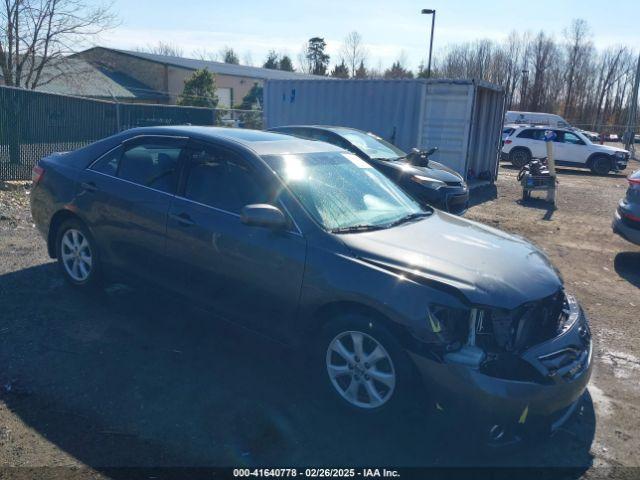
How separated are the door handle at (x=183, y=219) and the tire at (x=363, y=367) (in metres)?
1.40

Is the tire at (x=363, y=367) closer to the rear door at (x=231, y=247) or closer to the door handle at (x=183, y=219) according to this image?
the rear door at (x=231, y=247)

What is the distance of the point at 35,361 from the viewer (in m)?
4.05

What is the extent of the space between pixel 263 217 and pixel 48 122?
9.80m

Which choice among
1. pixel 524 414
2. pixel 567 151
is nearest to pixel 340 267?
pixel 524 414

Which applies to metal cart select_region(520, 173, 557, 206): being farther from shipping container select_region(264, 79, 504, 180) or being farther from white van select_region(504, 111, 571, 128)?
white van select_region(504, 111, 571, 128)

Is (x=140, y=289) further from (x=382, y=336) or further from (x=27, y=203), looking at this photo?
(x=27, y=203)

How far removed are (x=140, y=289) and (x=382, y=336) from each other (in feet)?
7.70

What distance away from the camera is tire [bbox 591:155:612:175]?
2117 cm

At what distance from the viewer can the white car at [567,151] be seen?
21219 millimetres

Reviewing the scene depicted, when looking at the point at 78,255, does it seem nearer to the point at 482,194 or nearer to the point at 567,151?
the point at 482,194

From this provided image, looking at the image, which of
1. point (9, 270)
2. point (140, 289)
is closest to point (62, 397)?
point (140, 289)

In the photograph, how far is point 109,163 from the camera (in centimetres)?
500

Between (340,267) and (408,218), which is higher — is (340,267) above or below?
below

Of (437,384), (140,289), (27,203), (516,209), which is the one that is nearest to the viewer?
(437,384)
